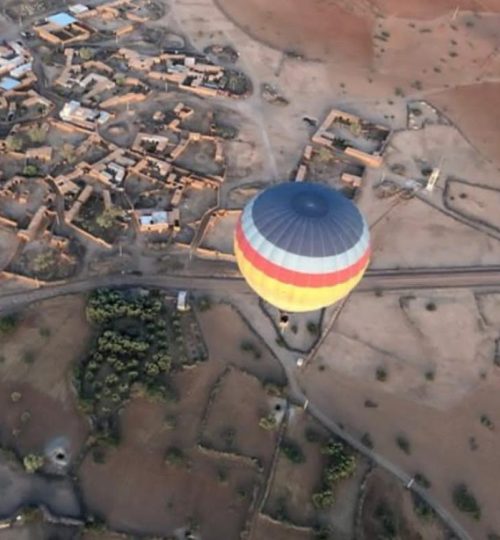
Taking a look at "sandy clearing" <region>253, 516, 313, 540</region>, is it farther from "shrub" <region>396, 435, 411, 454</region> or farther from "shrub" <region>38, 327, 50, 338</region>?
"shrub" <region>38, 327, 50, 338</region>

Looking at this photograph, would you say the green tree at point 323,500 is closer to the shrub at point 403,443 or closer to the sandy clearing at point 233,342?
the shrub at point 403,443

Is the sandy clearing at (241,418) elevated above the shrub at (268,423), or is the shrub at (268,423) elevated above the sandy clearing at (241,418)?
the shrub at (268,423)

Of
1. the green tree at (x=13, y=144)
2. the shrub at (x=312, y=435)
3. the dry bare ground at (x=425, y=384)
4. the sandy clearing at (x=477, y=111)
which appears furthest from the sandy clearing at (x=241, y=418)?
the sandy clearing at (x=477, y=111)

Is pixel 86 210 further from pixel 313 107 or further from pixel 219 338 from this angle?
pixel 313 107

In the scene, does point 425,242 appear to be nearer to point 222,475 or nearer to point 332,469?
point 332,469

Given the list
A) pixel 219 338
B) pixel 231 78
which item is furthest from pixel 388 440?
pixel 231 78
